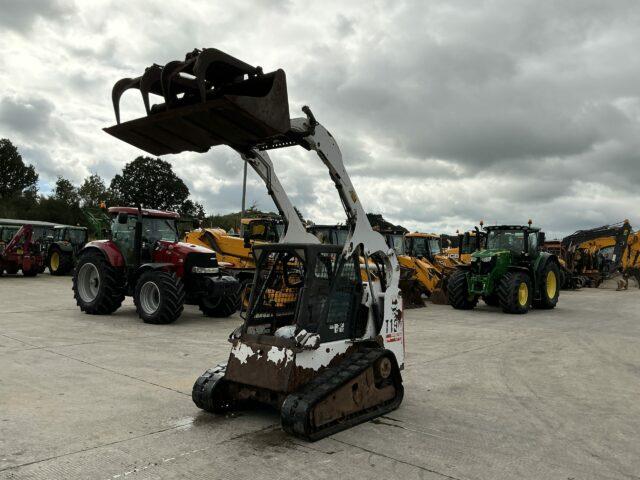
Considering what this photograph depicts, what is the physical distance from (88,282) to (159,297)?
→ 8.75ft

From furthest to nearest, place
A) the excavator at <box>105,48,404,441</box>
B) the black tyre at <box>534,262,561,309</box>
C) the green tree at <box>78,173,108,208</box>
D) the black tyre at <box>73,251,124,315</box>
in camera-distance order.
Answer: the green tree at <box>78,173,108,208</box>
the black tyre at <box>534,262,561,309</box>
the black tyre at <box>73,251,124,315</box>
the excavator at <box>105,48,404,441</box>

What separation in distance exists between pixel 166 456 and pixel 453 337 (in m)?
7.08

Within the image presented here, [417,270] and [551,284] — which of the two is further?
[417,270]

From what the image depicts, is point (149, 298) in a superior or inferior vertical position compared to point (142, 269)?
inferior

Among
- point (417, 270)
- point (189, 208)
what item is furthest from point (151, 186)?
point (417, 270)

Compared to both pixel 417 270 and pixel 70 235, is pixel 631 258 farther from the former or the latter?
pixel 70 235

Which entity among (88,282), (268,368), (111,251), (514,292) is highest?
(111,251)

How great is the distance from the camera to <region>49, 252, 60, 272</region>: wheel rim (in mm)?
24844

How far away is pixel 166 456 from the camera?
13.6ft

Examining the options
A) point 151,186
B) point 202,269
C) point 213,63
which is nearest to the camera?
point 213,63

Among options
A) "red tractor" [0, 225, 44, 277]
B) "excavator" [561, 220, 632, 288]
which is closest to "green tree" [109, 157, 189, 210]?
"red tractor" [0, 225, 44, 277]

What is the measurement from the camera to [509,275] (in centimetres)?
Result: 1446

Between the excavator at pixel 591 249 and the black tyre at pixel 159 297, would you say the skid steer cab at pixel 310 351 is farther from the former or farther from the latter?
the excavator at pixel 591 249

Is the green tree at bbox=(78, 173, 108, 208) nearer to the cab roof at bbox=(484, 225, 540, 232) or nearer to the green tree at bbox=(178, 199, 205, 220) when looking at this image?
the green tree at bbox=(178, 199, 205, 220)
